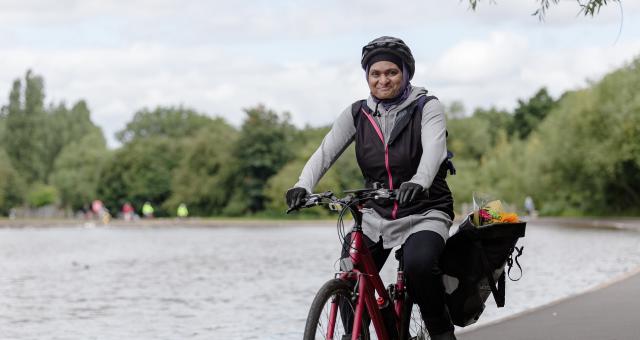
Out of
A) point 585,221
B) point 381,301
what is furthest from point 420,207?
point 585,221

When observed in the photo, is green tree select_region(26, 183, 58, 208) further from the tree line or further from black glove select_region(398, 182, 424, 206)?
black glove select_region(398, 182, 424, 206)

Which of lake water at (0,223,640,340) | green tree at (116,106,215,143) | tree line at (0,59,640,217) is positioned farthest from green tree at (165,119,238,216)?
lake water at (0,223,640,340)

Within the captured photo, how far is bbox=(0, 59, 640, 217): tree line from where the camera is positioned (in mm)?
53000

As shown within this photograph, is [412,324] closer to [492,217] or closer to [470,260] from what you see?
[470,260]

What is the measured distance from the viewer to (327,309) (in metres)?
4.55

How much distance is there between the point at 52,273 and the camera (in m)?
20.1

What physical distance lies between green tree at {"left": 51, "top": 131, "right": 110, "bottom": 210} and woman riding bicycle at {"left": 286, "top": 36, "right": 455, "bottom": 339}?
4231 inches

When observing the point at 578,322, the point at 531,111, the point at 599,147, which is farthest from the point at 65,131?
the point at 578,322

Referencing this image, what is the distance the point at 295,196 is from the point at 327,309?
1.74ft

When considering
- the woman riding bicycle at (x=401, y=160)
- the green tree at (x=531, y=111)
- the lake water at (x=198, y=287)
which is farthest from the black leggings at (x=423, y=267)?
the green tree at (x=531, y=111)

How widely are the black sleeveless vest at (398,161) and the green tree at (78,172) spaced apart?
107541 mm

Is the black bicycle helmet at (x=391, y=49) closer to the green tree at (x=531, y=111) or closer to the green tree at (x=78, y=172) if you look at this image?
the green tree at (x=531, y=111)

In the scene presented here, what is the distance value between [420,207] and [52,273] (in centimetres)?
1634

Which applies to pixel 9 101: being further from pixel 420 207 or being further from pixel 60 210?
pixel 420 207
